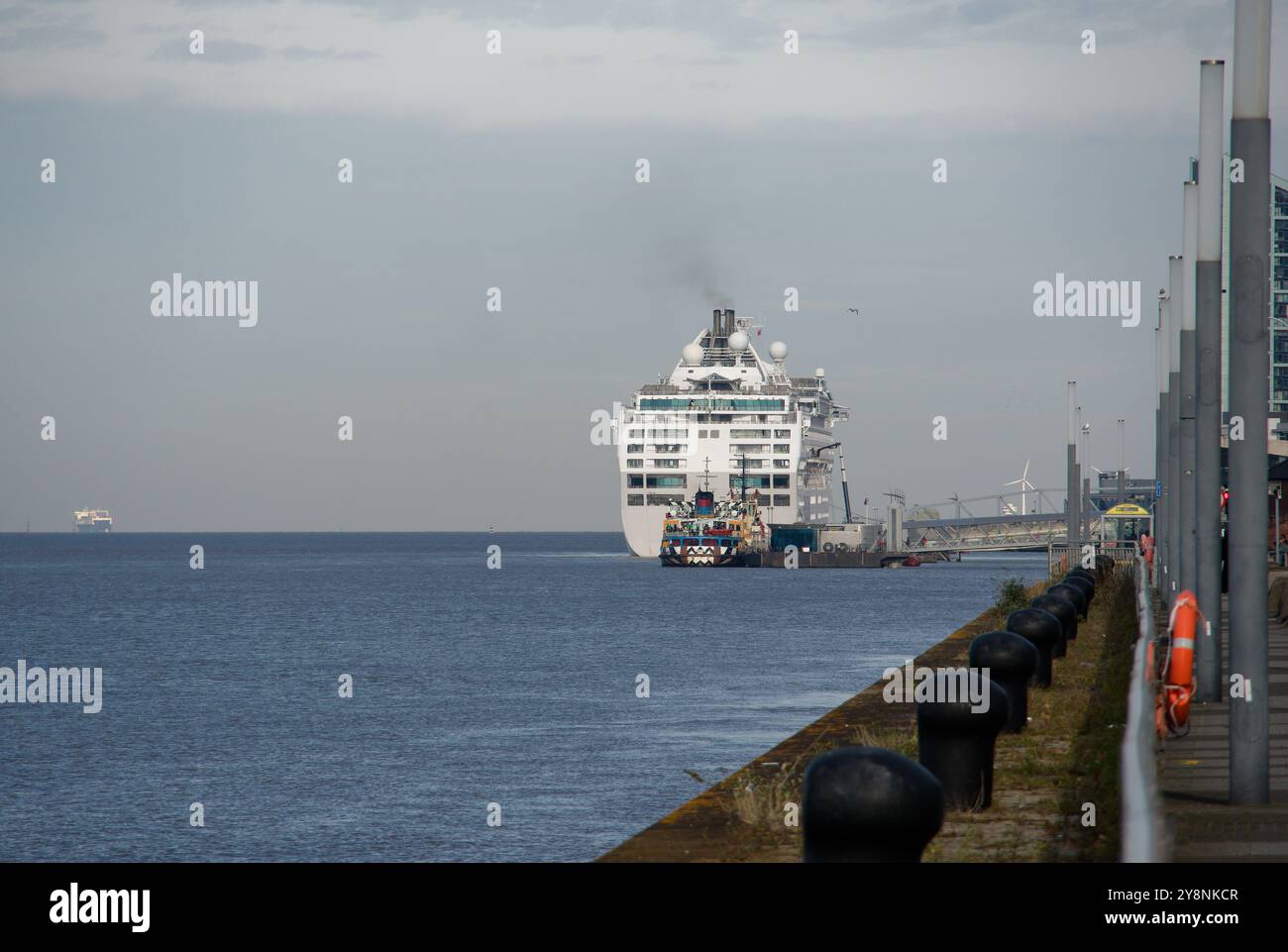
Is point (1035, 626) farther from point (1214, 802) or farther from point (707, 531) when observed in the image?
point (707, 531)

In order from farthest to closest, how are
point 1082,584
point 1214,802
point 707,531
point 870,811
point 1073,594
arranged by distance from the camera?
point 707,531 < point 1082,584 < point 1073,594 < point 1214,802 < point 870,811

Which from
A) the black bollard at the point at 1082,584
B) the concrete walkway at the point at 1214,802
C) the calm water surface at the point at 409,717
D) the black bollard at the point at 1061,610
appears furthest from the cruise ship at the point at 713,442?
the concrete walkway at the point at 1214,802

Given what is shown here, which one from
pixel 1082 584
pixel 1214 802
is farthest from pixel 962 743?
pixel 1082 584

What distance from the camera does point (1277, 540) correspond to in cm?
4522

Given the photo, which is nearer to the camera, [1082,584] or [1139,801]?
[1139,801]

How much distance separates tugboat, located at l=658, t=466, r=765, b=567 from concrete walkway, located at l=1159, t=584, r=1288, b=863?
10915 centimetres

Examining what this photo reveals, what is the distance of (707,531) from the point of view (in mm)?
126250

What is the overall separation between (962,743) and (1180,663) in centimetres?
328

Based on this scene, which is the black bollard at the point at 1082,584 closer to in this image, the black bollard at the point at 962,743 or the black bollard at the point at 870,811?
the black bollard at the point at 962,743

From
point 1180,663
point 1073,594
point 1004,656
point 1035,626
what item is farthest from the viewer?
point 1073,594

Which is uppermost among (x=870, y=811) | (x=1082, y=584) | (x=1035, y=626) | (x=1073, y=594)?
(x=870, y=811)

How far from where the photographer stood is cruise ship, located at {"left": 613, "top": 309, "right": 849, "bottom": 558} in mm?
127250

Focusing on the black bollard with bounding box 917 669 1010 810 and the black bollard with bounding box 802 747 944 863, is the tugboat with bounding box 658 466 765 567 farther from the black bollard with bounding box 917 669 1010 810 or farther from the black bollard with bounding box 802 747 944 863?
the black bollard with bounding box 802 747 944 863
